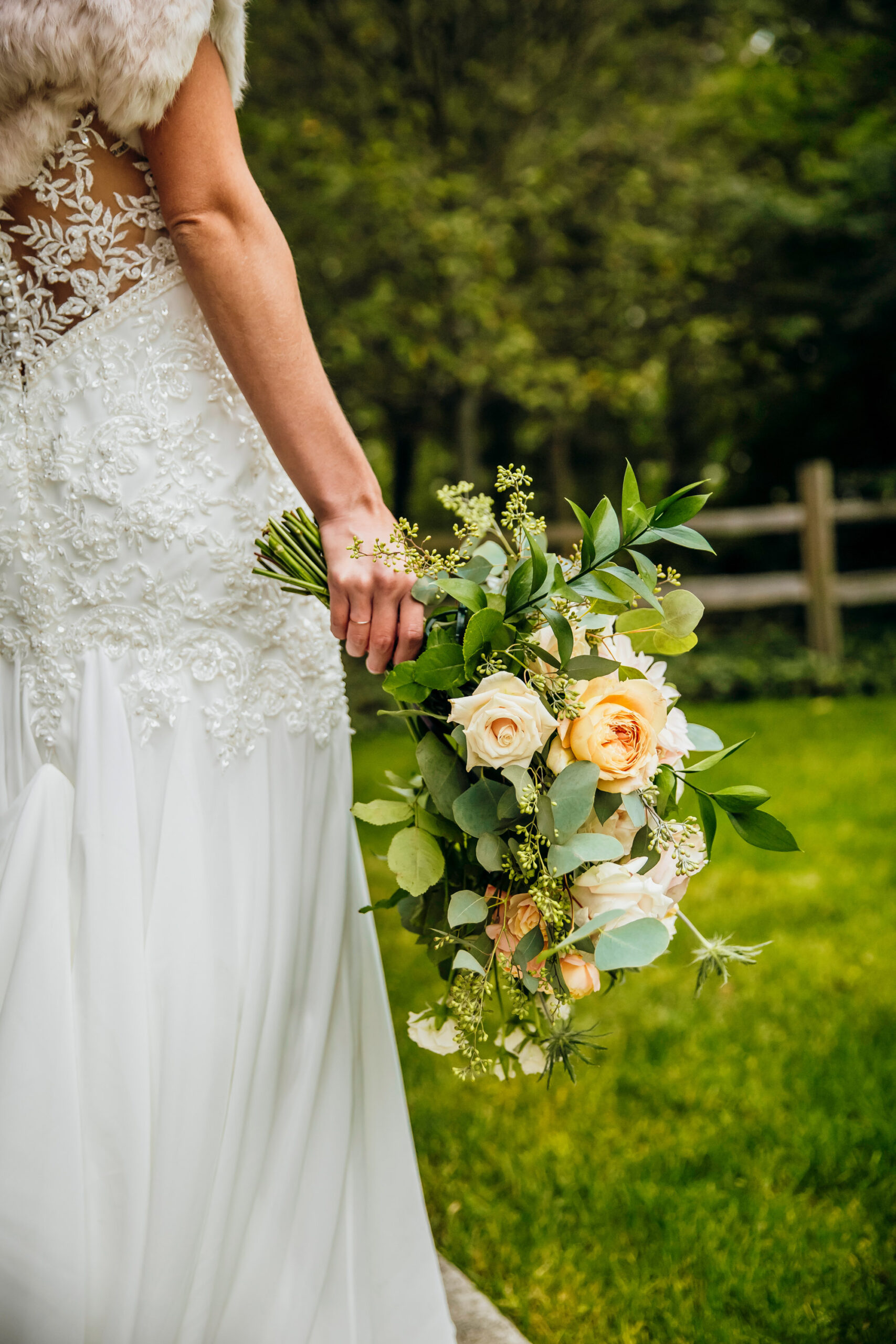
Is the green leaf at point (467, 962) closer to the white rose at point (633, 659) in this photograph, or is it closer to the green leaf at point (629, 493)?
the white rose at point (633, 659)

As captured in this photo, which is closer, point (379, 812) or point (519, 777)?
point (519, 777)

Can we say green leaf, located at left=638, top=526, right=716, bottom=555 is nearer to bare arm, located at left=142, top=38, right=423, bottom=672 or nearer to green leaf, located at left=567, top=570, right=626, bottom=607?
green leaf, located at left=567, top=570, right=626, bottom=607

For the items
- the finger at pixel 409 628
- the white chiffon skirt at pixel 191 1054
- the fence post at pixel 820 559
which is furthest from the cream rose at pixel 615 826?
the fence post at pixel 820 559

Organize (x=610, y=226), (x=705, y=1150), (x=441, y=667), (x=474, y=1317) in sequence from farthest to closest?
(x=610, y=226)
(x=705, y=1150)
(x=474, y=1317)
(x=441, y=667)

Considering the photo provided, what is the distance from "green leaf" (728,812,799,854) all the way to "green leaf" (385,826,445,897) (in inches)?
15.3

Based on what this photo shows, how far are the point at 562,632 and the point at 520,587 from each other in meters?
0.09

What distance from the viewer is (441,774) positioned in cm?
136

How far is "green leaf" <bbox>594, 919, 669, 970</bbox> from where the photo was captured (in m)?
1.16

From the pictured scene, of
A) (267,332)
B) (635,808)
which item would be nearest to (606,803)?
(635,808)

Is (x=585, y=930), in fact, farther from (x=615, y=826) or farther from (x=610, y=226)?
(x=610, y=226)

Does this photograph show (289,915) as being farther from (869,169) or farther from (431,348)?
(869,169)

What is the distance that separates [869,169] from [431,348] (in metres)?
4.23

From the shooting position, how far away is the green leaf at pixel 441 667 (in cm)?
127

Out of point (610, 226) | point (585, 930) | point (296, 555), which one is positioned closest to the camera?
point (585, 930)
